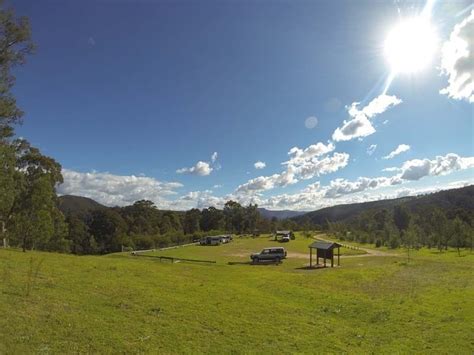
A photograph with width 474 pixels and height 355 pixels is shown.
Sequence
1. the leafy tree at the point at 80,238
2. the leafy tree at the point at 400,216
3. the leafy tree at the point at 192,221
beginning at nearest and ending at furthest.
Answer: the leafy tree at the point at 80,238
the leafy tree at the point at 400,216
the leafy tree at the point at 192,221

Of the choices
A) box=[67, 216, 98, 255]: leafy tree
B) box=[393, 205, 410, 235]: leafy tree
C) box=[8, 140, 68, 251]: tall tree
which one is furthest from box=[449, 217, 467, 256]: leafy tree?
→ box=[67, 216, 98, 255]: leafy tree

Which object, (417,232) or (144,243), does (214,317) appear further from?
(144,243)

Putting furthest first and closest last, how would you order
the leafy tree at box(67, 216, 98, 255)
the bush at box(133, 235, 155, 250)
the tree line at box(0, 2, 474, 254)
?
1. the leafy tree at box(67, 216, 98, 255)
2. the bush at box(133, 235, 155, 250)
3. the tree line at box(0, 2, 474, 254)

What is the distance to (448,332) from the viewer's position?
45.9ft

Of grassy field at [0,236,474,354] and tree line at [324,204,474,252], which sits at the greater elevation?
tree line at [324,204,474,252]

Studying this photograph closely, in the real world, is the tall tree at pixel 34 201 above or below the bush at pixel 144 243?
above

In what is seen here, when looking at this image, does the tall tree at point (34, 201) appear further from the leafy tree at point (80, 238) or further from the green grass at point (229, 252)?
the leafy tree at point (80, 238)

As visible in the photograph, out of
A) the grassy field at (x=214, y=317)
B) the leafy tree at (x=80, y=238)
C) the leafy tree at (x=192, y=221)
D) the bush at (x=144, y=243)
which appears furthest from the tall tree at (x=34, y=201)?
the leafy tree at (x=192, y=221)

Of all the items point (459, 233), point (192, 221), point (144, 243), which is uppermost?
point (192, 221)

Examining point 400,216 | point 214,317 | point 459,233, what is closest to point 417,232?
point 459,233

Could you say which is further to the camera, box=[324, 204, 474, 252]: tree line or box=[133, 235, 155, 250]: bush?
box=[133, 235, 155, 250]: bush

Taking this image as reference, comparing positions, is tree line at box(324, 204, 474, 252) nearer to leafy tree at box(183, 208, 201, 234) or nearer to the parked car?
the parked car

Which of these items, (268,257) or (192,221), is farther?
(192,221)

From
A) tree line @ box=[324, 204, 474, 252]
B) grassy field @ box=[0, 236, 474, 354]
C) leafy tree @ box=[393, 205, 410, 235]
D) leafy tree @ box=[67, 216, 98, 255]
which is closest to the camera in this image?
grassy field @ box=[0, 236, 474, 354]
